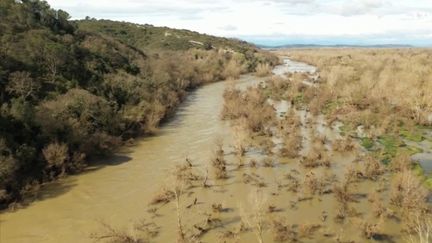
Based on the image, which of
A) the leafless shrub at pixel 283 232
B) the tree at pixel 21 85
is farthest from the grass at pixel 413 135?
the tree at pixel 21 85

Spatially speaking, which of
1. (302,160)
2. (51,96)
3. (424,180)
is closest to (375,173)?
(424,180)

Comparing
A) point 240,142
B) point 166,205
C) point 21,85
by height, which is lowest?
point 166,205

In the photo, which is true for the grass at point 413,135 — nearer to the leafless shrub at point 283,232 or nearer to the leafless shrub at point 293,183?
the leafless shrub at point 293,183

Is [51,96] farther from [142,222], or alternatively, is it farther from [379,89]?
[379,89]

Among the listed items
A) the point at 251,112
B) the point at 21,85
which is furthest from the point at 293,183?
the point at 21,85

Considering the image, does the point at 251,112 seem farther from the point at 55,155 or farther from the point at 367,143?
the point at 55,155
